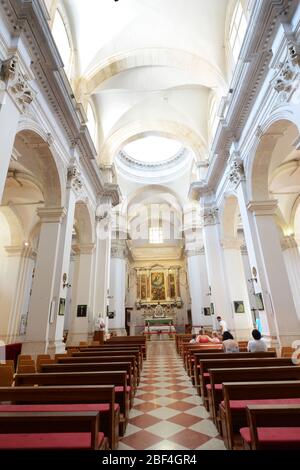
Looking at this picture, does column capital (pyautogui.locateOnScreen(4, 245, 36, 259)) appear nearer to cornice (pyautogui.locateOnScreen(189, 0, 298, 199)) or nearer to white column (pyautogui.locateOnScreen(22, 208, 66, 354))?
white column (pyautogui.locateOnScreen(22, 208, 66, 354))

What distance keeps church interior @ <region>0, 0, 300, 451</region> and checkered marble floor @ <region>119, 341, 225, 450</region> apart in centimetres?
3

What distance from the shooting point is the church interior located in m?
2.58

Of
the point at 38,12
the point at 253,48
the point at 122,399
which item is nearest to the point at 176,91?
the point at 253,48

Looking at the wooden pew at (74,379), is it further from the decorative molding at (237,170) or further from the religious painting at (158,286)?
the religious painting at (158,286)

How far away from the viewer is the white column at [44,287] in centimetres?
625

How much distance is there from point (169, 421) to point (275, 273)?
468cm

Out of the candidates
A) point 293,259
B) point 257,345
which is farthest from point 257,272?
point 293,259

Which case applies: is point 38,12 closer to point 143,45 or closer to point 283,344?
point 143,45

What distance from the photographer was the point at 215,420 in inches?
123

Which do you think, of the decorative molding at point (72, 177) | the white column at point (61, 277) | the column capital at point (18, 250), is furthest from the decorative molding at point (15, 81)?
the column capital at point (18, 250)

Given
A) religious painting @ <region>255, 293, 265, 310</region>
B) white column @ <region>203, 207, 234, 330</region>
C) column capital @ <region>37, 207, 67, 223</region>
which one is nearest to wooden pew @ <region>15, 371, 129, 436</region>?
religious painting @ <region>255, 293, 265, 310</region>

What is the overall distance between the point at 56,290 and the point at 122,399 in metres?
4.32

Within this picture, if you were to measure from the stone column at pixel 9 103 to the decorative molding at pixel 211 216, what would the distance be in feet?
29.6

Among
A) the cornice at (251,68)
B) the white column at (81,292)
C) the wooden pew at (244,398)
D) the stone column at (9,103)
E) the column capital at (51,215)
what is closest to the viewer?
the wooden pew at (244,398)
